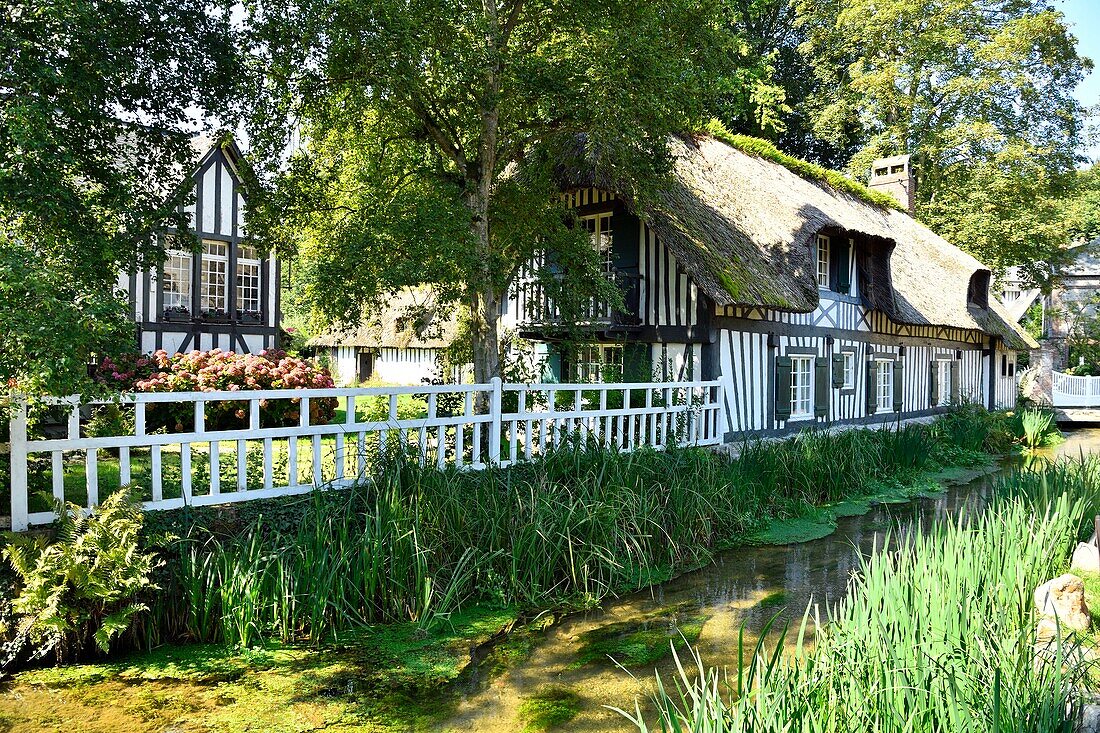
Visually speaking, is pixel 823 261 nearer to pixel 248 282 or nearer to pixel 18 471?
pixel 248 282

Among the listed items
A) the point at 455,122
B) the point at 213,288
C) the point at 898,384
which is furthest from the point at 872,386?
the point at 213,288

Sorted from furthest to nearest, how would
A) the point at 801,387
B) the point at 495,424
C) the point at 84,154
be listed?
1. the point at 801,387
2. the point at 495,424
3. the point at 84,154

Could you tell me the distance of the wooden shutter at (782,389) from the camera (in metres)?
12.4

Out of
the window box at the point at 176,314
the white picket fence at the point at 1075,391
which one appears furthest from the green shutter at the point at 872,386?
the window box at the point at 176,314

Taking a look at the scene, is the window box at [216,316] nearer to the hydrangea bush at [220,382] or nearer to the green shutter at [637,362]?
the hydrangea bush at [220,382]

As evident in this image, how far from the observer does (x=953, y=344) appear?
18.4 m

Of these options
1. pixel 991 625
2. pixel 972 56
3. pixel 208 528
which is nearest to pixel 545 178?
pixel 208 528

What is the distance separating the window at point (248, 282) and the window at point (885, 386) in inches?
508

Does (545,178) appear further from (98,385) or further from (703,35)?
(98,385)

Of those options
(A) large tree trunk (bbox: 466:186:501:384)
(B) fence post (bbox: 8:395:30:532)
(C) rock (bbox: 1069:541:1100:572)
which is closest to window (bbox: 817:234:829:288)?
(A) large tree trunk (bbox: 466:186:501:384)

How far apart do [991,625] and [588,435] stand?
5219 millimetres

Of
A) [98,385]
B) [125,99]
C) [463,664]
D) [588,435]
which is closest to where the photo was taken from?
[98,385]

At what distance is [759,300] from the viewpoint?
36.0 feet

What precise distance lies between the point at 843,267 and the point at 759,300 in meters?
4.12
